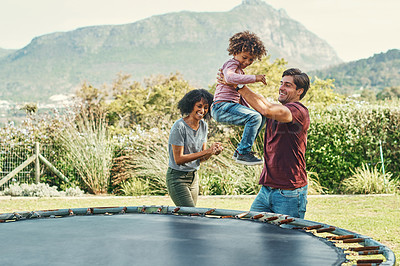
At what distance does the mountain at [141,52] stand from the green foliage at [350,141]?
94946 mm

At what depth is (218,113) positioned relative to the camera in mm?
3117

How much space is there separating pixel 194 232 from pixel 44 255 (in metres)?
0.72

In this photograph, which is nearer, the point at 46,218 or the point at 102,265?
the point at 102,265

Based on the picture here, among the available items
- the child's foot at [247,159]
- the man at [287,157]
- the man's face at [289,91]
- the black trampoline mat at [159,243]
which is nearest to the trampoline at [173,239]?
the black trampoline mat at [159,243]

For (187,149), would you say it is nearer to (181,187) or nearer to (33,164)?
(181,187)

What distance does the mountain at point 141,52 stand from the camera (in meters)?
122

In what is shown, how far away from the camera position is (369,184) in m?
8.27

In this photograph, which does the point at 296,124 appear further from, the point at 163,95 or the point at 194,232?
the point at 163,95

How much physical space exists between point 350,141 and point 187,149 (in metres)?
6.07

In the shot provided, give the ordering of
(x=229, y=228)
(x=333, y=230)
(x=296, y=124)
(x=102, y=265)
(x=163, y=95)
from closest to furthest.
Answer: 1. (x=102, y=265)
2. (x=333, y=230)
3. (x=229, y=228)
4. (x=296, y=124)
5. (x=163, y=95)

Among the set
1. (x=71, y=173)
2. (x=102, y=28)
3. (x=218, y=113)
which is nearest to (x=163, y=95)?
(x=71, y=173)

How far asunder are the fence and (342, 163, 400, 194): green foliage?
4937mm

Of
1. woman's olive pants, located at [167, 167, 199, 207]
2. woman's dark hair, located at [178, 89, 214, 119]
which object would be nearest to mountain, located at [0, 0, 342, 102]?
woman's dark hair, located at [178, 89, 214, 119]

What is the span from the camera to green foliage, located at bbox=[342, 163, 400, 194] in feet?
27.1
